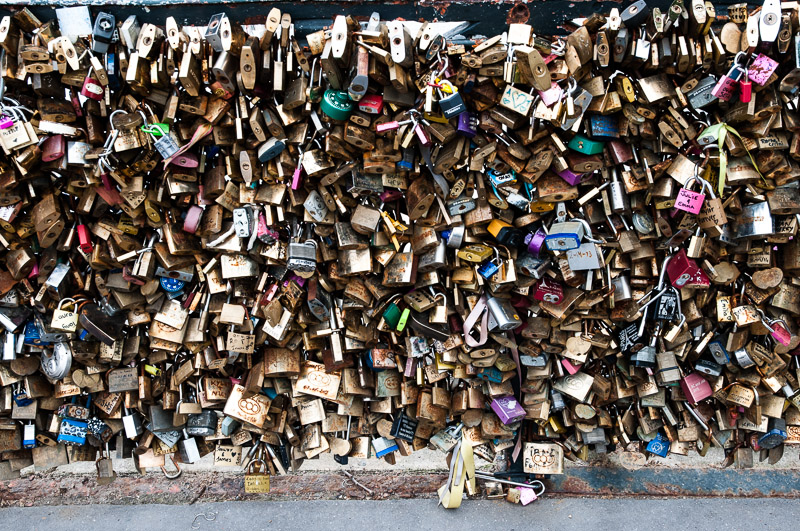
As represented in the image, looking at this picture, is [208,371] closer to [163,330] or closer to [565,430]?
[163,330]

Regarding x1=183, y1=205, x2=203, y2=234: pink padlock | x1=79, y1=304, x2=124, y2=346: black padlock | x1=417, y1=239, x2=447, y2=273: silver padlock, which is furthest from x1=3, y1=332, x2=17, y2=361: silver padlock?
x1=417, y1=239, x2=447, y2=273: silver padlock

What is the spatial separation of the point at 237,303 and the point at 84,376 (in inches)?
39.3

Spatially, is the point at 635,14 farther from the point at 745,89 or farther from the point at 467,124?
the point at 467,124

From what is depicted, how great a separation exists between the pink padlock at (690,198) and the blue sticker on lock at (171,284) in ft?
Answer: 8.14

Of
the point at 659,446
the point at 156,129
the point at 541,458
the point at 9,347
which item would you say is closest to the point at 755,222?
the point at 659,446

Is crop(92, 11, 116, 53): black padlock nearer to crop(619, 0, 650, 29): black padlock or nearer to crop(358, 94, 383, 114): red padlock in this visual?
crop(358, 94, 383, 114): red padlock

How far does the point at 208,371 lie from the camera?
123 inches

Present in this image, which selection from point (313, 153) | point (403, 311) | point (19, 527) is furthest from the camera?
point (19, 527)

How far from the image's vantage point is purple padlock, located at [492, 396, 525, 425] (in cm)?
306

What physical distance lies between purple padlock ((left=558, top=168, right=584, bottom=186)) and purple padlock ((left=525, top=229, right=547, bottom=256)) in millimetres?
272

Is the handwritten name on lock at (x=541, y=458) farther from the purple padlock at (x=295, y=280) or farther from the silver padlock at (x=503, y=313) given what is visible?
the purple padlock at (x=295, y=280)

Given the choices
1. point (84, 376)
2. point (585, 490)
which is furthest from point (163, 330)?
point (585, 490)

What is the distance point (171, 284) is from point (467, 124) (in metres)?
1.69

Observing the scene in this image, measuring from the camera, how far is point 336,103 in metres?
2.50
